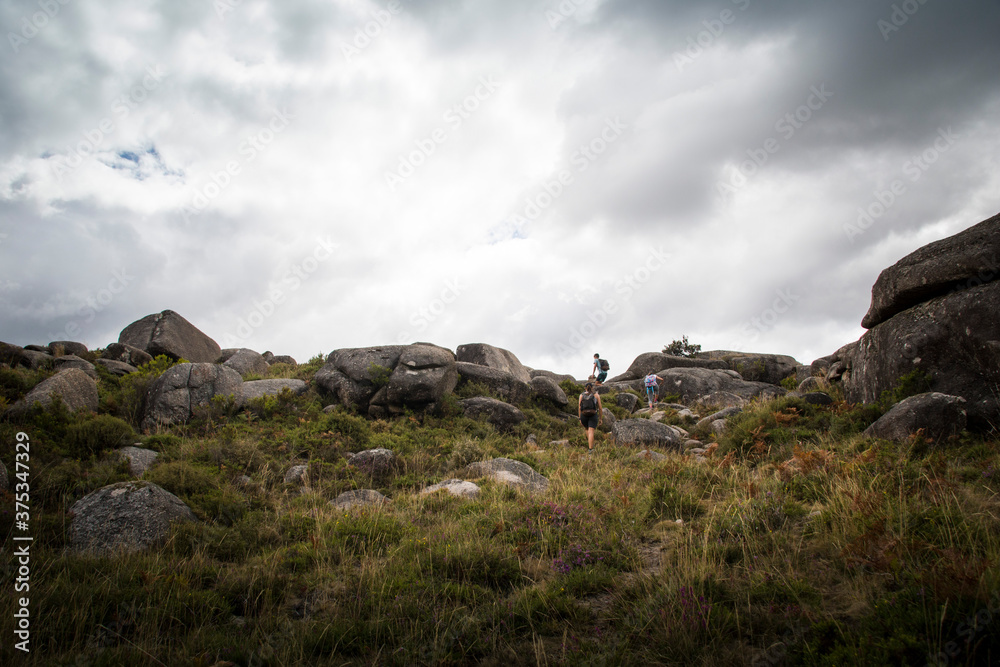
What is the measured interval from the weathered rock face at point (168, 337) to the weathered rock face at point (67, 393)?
8.47 m

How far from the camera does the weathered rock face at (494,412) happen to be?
17734 millimetres

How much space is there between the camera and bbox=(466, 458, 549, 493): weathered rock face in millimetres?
10180

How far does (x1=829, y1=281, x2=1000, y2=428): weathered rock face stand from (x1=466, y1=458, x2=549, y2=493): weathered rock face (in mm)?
8339

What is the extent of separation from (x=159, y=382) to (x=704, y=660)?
693 inches

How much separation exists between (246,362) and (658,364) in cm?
2536

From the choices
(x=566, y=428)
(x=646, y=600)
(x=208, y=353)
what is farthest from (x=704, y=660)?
(x=208, y=353)

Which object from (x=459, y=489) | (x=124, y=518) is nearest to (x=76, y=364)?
(x=124, y=518)

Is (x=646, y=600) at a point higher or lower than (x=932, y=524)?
lower

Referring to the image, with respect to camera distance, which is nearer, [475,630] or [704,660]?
[704,660]

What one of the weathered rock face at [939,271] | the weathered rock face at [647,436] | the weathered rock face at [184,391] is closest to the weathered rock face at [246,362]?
the weathered rock face at [184,391]

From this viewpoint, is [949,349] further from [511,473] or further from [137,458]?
[137,458]

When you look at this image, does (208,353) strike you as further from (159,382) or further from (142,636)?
(142,636)

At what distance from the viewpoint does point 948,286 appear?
1052 centimetres
